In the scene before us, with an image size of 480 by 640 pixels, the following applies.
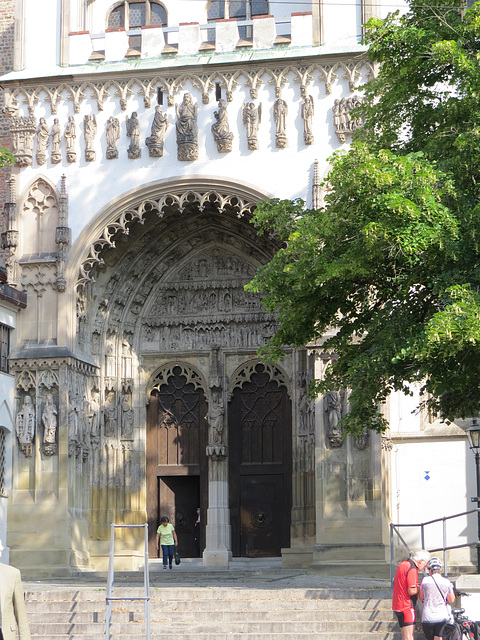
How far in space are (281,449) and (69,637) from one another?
1194 cm

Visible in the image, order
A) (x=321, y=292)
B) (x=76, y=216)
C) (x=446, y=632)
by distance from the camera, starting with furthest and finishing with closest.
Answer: (x=76, y=216), (x=321, y=292), (x=446, y=632)

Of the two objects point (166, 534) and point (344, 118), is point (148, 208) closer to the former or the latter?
point (344, 118)

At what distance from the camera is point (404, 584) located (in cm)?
1428

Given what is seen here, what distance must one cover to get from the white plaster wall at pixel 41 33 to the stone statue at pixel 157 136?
3.01 m

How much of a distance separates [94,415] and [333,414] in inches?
234

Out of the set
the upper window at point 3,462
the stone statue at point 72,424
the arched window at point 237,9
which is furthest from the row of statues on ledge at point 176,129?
the upper window at point 3,462

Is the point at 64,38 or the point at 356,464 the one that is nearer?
the point at 356,464

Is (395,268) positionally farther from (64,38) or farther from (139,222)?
(64,38)

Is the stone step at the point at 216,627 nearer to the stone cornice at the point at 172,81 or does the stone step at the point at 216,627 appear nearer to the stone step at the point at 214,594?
the stone step at the point at 214,594

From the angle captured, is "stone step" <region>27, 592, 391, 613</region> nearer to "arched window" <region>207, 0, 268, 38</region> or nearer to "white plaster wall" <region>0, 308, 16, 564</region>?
"white plaster wall" <region>0, 308, 16, 564</region>

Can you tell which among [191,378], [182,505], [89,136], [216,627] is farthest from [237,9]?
[216,627]

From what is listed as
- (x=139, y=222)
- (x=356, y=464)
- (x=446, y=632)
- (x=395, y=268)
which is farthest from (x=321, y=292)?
(x=139, y=222)

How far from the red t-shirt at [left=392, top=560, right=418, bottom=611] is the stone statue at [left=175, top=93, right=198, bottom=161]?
13883mm

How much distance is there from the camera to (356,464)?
24562mm
